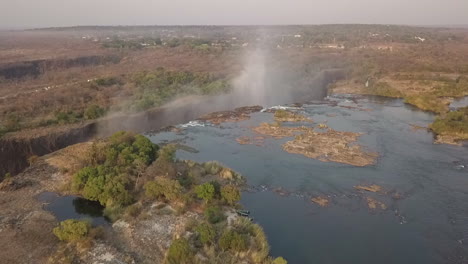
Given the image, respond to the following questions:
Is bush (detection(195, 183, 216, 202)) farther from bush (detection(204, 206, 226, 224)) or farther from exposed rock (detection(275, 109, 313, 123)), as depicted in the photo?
exposed rock (detection(275, 109, 313, 123))

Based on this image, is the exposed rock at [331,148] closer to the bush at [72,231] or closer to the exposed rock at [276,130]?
the exposed rock at [276,130]

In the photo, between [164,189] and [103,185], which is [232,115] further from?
[103,185]

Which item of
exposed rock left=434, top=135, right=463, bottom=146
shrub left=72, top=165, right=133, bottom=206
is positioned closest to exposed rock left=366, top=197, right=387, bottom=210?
shrub left=72, top=165, right=133, bottom=206

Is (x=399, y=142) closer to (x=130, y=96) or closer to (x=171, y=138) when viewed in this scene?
(x=171, y=138)

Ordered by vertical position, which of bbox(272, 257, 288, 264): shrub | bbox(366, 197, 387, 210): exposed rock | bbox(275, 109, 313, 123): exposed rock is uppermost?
bbox(275, 109, 313, 123): exposed rock

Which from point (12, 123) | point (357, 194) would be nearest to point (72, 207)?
point (357, 194)

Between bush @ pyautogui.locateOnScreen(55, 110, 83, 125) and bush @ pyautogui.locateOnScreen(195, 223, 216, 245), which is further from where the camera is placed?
bush @ pyautogui.locateOnScreen(55, 110, 83, 125)
